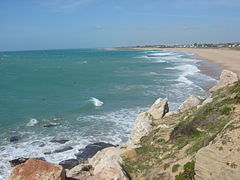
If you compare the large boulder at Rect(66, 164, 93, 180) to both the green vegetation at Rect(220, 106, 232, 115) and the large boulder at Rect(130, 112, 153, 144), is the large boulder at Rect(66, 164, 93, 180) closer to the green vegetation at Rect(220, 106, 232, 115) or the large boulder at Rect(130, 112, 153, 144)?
the large boulder at Rect(130, 112, 153, 144)

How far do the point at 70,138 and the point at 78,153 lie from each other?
3.37 metres

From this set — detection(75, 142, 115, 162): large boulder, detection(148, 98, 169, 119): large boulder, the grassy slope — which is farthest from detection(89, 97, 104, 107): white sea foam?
the grassy slope

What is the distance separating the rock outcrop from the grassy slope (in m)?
1.05

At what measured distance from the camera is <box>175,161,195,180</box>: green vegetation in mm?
10035

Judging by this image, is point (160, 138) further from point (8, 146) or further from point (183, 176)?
point (8, 146)

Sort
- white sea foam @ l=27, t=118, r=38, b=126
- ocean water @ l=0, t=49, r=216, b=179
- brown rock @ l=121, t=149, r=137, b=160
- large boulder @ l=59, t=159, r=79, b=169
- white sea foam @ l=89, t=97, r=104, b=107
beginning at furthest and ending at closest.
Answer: white sea foam @ l=89, t=97, r=104, b=107 < white sea foam @ l=27, t=118, r=38, b=126 < ocean water @ l=0, t=49, r=216, b=179 < large boulder @ l=59, t=159, r=79, b=169 < brown rock @ l=121, t=149, r=137, b=160

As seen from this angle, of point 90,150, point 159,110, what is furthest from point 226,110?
point 90,150

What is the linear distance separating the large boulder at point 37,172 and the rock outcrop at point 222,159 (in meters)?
5.06

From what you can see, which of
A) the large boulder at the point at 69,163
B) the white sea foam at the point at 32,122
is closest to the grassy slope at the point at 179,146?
the large boulder at the point at 69,163

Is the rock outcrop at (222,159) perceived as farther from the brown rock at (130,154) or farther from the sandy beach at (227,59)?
the sandy beach at (227,59)

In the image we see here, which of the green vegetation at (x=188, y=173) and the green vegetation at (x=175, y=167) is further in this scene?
the green vegetation at (x=175, y=167)

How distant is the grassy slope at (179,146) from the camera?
11169mm

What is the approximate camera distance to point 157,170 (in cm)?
1183

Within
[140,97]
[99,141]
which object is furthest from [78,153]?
[140,97]
